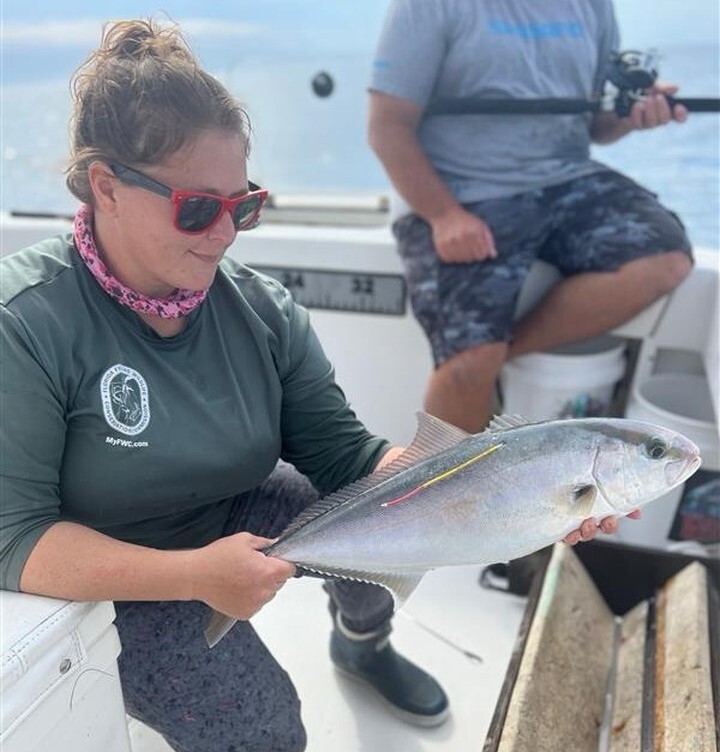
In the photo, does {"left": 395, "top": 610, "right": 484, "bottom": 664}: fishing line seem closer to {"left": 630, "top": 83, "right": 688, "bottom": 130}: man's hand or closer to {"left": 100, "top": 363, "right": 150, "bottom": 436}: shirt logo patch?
{"left": 100, "top": 363, "right": 150, "bottom": 436}: shirt logo patch

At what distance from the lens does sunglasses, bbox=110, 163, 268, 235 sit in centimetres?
102

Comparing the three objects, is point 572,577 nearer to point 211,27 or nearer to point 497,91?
point 497,91

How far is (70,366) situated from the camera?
1066 millimetres

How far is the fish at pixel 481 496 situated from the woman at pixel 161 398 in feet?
0.23

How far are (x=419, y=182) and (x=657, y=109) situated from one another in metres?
0.75

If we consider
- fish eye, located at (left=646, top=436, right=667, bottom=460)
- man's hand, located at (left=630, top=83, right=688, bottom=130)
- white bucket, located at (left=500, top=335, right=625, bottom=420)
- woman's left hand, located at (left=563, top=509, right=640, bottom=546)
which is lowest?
white bucket, located at (left=500, top=335, right=625, bottom=420)

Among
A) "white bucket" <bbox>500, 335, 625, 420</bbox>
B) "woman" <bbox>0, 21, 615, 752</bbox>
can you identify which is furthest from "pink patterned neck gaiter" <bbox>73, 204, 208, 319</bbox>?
"white bucket" <bbox>500, 335, 625, 420</bbox>

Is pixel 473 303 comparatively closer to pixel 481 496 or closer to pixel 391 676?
pixel 391 676

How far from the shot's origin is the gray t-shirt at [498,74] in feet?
6.84

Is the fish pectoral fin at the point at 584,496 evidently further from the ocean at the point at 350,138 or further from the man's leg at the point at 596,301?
the ocean at the point at 350,138

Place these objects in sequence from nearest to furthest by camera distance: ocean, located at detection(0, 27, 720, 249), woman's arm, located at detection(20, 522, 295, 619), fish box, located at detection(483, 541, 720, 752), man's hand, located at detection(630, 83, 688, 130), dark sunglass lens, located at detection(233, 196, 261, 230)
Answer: woman's arm, located at detection(20, 522, 295, 619) → dark sunglass lens, located at detection(233, 196, 261, 230) → fish box, located at detection(483, 541, 720, 752) → man's hand, located at detection(630, 83, 688, 130) → ocean, located at detection(0, 27, 720, 249)

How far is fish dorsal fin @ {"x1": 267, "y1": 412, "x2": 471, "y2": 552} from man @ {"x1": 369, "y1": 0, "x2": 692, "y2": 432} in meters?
0.98

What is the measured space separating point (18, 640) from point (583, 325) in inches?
69.2

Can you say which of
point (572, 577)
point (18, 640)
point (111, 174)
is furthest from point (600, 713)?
point (111, 174)
